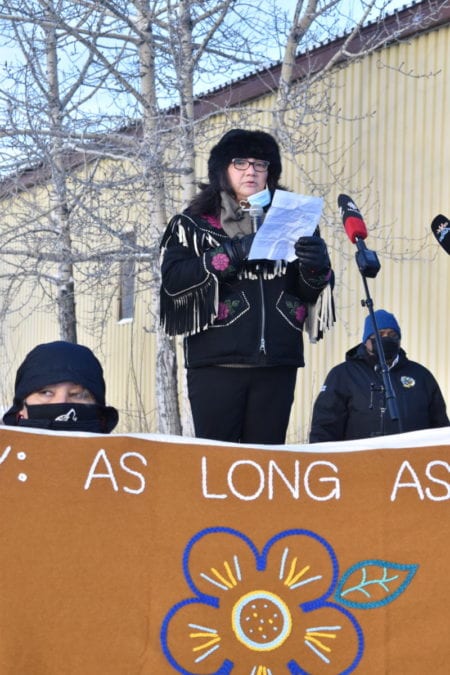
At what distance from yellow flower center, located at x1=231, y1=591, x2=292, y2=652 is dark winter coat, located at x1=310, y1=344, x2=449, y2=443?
360cm

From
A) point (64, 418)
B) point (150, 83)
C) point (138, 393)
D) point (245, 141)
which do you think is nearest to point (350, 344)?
point (150, 83)

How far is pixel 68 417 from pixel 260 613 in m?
0.96

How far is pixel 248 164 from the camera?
13.6 ft

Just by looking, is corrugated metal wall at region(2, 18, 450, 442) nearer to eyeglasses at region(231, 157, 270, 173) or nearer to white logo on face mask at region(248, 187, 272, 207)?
eyeglasses at region(231, 157, 270, 173)

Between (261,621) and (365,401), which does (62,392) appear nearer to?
(261,621)

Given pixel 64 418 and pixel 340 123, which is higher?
pixel 340 123

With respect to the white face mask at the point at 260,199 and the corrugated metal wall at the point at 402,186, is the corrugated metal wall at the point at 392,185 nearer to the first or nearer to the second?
the corrugated metal wall at the point at 402,186

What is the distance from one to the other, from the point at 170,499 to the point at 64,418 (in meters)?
0.66

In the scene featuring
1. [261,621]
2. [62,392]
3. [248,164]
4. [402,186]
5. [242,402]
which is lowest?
[261,621]

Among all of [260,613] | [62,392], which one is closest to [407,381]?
[62,392]

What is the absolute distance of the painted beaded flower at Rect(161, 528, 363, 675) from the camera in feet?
8.17

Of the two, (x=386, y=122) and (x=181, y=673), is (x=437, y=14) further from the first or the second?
(x=181, y=673)

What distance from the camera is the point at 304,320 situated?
4047 mm

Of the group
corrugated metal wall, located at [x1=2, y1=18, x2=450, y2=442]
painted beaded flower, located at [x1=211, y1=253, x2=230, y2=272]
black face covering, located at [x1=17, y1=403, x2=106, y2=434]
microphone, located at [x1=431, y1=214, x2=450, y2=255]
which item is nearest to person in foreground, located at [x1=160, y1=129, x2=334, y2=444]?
painted beaded flower, located at [x1=211, y1=253, x2=230, y2=272]
